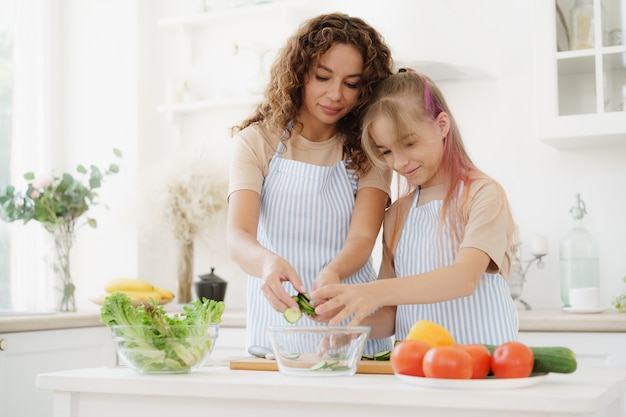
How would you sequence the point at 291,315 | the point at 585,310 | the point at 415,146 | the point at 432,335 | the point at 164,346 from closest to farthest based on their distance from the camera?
the point at 432,335 → the point at 164,346 → the point at 291,315 → the point at 415,146 → the point at 585,310

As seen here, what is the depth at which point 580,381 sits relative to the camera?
4.04 ft

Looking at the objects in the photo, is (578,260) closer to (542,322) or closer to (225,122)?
(542,322)

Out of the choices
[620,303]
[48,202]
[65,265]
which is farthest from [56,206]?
[620,303]

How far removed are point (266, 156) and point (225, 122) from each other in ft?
5.22

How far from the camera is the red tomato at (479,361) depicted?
1135mm

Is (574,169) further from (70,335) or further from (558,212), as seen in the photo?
(70,335)

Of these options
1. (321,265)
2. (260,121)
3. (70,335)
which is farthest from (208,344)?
(70,335)

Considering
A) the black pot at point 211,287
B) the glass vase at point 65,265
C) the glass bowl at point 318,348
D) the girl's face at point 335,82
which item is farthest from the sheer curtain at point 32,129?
the glass bowl at point 318,348

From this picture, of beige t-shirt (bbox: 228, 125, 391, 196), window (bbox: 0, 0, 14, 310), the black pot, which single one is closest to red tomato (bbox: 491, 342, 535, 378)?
beige t-shirt (bbox: 228, 125, 391, 196)

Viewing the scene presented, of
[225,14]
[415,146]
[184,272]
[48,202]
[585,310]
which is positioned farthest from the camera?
[225,14]

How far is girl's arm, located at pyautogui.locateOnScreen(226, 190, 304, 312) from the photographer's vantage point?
1.45 meters

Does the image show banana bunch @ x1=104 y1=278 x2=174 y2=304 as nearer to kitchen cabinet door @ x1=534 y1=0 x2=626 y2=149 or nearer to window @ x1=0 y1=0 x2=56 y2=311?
window @ x1=0 y1=0 x2=56 y2=311

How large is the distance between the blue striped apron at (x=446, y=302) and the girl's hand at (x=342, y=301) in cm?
32

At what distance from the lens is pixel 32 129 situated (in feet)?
11.1
